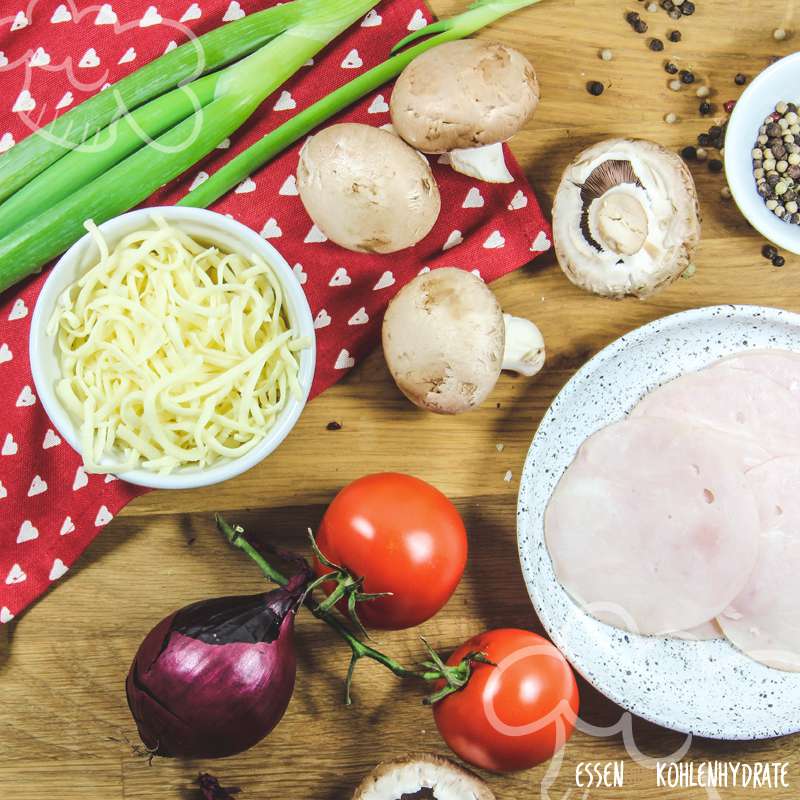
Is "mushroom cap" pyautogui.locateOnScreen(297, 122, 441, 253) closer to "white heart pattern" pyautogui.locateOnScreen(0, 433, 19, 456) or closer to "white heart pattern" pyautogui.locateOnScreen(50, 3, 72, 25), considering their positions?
"white heart pattern" pyautogui.locateOnScreen(50, 3, 72, 25)

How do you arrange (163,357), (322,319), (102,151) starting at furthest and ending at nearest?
(322,319)
(102,151)
(163,357)

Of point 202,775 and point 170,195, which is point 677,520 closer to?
point 202,775

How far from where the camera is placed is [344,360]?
154cm

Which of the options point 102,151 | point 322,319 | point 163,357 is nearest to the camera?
point 163,357

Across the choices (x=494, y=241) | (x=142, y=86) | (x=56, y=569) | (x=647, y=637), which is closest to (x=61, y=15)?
(x=142, y=86)

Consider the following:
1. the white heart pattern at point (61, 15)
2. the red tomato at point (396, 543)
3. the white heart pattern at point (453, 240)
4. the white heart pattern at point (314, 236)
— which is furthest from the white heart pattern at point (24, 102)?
the red tomato at point (396, 543)

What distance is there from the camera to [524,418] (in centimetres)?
159

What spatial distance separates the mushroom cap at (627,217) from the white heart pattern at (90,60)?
0.81 meters

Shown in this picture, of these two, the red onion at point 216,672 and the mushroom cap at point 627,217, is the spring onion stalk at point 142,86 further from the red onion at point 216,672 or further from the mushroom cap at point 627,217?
the red onion at point 216,672

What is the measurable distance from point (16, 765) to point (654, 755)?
1.13 metres

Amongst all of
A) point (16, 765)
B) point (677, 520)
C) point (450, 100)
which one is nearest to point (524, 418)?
point (677, 520)

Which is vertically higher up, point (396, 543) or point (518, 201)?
point (518, 201)

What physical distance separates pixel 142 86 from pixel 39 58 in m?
0.20

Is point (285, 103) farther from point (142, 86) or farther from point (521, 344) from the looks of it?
point (521, 344)
